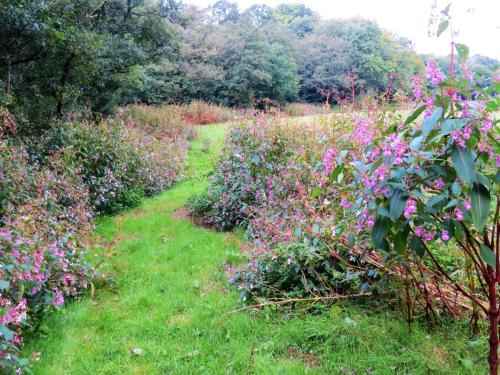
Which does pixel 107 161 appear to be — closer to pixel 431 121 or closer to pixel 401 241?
pixel 401 241

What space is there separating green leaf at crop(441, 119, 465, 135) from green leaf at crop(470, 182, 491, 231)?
220 millimetres

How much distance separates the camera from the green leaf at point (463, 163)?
1.25 m

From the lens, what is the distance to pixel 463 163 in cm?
128

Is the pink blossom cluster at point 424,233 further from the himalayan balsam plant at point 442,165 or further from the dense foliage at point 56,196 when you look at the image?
the dense foliage at point 56,196

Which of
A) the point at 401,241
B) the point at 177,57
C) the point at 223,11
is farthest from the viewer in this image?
the point at 223,11

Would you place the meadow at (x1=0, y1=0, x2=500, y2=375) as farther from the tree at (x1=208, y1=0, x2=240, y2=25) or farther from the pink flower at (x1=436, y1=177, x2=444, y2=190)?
the tree at (x1=208, y1=0, x2=240, y2=25)

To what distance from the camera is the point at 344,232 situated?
282 cm

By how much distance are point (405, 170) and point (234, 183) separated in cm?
387

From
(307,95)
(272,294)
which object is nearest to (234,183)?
(272,294)

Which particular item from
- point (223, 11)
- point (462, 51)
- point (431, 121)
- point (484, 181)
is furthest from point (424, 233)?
point (223, 11)

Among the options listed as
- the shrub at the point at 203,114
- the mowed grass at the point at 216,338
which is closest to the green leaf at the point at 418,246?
the mowed grass at the point at 216,338

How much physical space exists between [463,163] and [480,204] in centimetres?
16

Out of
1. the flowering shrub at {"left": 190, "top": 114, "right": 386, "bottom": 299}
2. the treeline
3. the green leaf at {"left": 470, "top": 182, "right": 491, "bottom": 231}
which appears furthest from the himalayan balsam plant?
the treeline

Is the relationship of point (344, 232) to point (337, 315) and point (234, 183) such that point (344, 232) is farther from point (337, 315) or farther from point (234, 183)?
point (234, 183)
